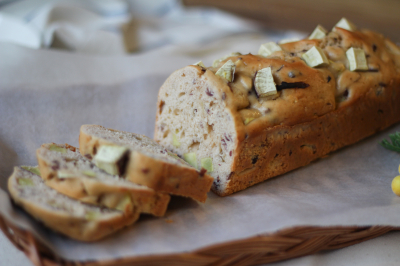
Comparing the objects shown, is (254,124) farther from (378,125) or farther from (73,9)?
(73,9)

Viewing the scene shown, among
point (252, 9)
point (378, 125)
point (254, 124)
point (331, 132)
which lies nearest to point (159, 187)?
point (254, 124)

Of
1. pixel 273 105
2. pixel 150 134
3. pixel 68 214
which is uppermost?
pixel 273 105

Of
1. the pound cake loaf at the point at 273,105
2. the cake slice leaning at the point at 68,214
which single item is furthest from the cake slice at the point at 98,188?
the pound cake loaf at the point at 273,105

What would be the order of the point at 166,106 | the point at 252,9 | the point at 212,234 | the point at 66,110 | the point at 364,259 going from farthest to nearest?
1. the point at 252,9
2. the point at 66,110
3. the point at 166,106
4. the point at 364,259
5. the point at 212,234

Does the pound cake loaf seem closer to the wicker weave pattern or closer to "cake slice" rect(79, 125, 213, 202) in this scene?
"cake slice" rect(79, 125, 213, 202)

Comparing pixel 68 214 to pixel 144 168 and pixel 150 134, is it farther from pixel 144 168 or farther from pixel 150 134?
pixel 150 134

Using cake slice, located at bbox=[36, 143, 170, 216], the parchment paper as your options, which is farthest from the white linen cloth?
cake slice, located at bbox=[36, 143, 170, 216]

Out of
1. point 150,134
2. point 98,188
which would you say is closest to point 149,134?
point 150,134

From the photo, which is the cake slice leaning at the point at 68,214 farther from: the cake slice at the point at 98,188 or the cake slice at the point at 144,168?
the cake slice at the point at 144,168
